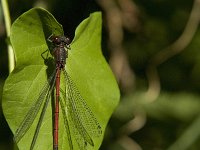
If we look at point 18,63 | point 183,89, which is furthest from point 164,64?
point 18,63

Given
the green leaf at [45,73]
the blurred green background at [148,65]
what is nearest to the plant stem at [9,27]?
the green leaf at [45,73]

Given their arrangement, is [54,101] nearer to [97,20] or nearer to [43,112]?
[43,112]

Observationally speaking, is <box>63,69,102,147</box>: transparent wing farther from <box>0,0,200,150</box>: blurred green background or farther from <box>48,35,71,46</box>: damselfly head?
<box>0,0,200,150</box>: blurred green background

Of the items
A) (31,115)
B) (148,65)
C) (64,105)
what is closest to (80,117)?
(64,105)

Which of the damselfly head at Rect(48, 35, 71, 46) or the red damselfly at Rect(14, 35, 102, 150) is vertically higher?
the damselfly head at Rect(48, 35, 71, 46)

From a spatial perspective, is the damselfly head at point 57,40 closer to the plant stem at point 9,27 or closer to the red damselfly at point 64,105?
the red damselfly at point 64,105

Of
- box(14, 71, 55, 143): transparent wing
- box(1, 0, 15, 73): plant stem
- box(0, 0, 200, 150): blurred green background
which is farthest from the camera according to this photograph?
box(0, 0, 200, 150): blurred green background

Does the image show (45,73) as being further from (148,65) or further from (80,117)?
(148,65)

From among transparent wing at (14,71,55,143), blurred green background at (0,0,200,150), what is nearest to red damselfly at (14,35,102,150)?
transparent wing at (14,71,55,143)
